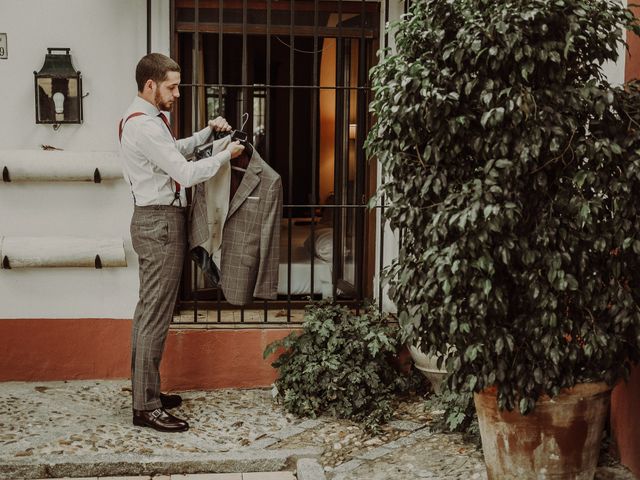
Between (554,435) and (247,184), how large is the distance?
2604mm

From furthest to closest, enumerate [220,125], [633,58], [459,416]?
1. [220,125]
2. [459,416]
3. [633,58]

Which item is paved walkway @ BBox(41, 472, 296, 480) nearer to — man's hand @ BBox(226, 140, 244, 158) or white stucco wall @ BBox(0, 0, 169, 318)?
white stucco wall @ BBox(0, 0, 169, 318)

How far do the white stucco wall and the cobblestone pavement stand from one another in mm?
713

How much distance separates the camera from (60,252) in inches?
247

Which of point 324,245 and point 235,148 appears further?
point 324,245

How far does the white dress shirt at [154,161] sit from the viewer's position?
17.5 feet

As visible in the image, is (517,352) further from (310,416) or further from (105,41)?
(105,41)

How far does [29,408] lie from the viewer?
5840mm

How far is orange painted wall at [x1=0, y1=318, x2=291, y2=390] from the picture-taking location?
634 centimetres

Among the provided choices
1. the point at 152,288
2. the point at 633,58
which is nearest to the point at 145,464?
the point at 152,288

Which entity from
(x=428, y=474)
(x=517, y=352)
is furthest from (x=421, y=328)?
(x=428, y=474)

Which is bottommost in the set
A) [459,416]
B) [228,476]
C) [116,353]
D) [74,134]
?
[228,476]

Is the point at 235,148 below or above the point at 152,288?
above

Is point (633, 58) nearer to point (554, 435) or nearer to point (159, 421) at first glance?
point (554, 435)
